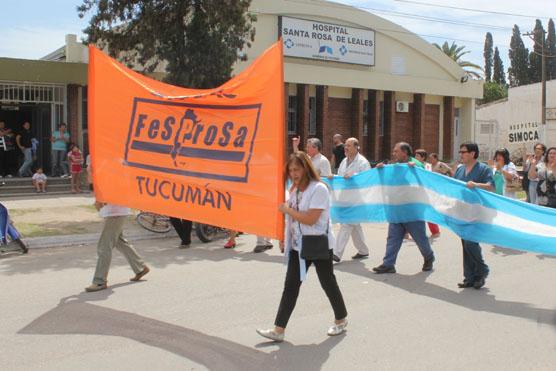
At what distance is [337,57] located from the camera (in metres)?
28.5

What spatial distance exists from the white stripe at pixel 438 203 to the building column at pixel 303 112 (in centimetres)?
1802

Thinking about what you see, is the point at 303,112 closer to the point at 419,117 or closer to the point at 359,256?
the point at 419,117

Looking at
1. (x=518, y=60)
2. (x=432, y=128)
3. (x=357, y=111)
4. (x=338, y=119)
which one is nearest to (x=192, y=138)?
(x=338, y=119)

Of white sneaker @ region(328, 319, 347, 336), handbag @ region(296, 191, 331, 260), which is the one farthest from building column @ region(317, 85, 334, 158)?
handbag @ region(296, 191, 331, 260)

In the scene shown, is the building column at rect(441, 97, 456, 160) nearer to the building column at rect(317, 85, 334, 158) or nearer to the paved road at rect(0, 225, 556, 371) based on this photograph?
the building column at rect(317, 85, 334, 158)

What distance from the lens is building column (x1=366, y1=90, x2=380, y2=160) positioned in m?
30.4

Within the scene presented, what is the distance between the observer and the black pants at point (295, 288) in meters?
5.67

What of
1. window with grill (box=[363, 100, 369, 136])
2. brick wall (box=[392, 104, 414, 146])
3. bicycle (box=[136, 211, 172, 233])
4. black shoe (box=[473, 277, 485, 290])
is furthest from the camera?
brick wall (box=[392, 104, 414, 146])

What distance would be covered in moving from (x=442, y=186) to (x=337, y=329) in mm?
3229

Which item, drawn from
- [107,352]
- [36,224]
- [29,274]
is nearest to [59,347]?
[107,352]

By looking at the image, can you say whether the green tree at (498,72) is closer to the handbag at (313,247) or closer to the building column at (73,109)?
the building column at (73,109)

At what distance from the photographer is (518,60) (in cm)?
7919

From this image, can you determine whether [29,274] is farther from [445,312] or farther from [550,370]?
[550,370]

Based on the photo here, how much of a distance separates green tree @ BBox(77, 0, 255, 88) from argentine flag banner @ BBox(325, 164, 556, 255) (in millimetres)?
6427
